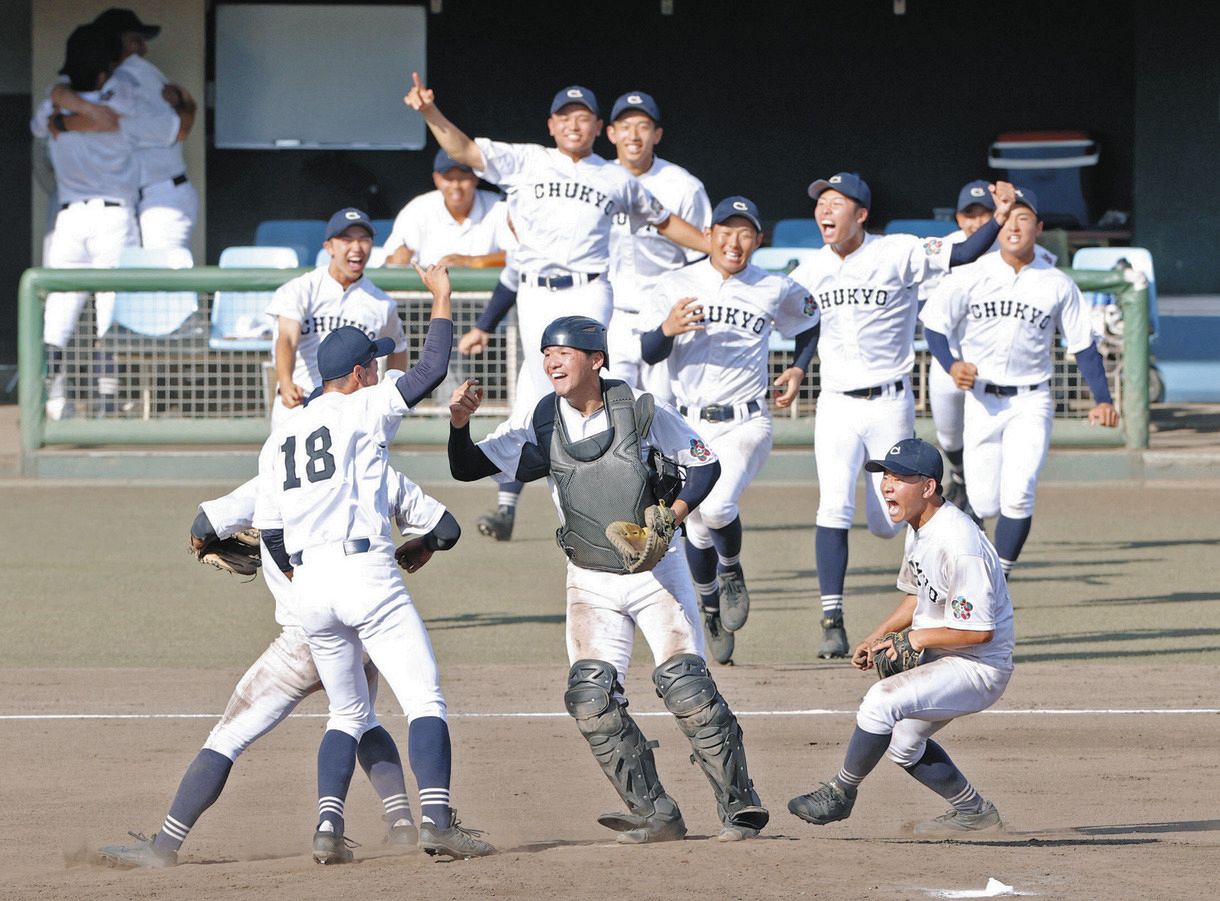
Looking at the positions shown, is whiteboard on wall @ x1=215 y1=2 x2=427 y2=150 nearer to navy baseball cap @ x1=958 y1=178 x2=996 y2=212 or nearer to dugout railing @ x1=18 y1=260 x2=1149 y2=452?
dugout railing @ x1=18 y1=260 x2=1149 y2=452

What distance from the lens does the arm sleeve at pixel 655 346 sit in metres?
8.22

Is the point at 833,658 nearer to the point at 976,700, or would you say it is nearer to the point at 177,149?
Result: the point at 976,700

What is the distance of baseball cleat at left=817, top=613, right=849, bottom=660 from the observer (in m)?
8.74

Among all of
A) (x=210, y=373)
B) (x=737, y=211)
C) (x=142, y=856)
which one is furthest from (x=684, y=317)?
(x=210, y=373)

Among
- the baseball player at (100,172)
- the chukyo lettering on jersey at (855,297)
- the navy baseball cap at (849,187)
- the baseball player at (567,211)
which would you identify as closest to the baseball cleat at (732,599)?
the chukyo lettering on jersey at (855,297)

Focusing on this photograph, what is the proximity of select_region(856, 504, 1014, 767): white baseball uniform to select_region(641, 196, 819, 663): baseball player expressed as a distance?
253cm

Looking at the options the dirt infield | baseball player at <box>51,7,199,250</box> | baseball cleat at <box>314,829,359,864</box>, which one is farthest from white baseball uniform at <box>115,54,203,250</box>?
baseball cleat at <box>314,829,359,864</box>

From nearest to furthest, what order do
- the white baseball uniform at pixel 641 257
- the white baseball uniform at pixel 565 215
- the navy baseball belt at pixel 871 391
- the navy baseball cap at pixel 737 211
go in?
the navy baseball cap at pixel 737 211 → the navy baseball belt at pixel 871 391 → the white baseball uniform at pixel 565 215 → the white baseball uniform at pixel 641 257

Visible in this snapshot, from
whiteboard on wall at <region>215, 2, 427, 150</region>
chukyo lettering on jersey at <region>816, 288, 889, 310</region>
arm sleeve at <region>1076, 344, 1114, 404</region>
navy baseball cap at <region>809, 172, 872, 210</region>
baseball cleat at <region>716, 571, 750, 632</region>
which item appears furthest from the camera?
whiteboard on wall at <region>215, 2, 427, 150</region>

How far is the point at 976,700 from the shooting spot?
603 cm

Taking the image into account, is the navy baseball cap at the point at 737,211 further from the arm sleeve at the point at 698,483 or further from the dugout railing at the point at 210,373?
the dugout railing at the point at 210,373

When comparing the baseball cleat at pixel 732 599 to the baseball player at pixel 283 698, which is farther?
the baseball cleat at pixel 732 599

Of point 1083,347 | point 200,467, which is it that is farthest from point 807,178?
point 1083,347

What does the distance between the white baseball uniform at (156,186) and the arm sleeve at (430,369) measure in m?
10.5
